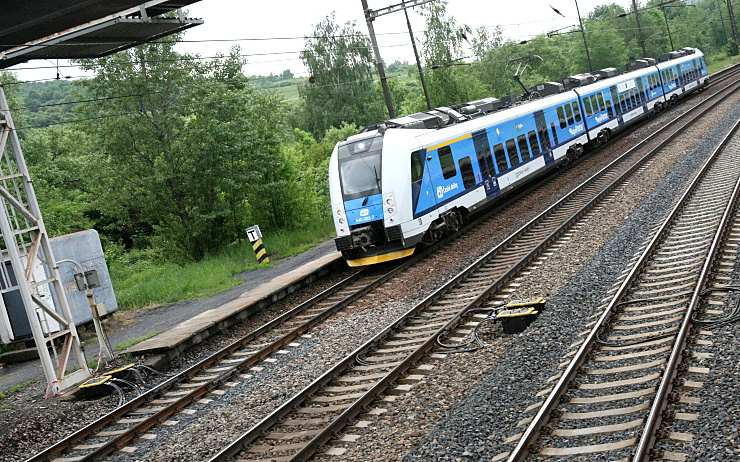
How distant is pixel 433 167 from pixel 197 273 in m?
8.02

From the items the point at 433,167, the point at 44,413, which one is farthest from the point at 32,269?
the point at 433,167

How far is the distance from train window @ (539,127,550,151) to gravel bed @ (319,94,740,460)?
937cm

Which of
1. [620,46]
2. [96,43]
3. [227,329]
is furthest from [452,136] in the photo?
[620,46]

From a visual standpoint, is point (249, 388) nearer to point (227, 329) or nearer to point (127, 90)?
point (227, 329)

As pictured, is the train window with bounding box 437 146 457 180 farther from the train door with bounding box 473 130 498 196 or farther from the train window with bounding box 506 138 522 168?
the train window with bounding box 506 138 522 168

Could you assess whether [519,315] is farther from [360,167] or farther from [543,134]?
[543,134]

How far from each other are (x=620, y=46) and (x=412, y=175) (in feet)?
193

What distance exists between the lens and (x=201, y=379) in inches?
468

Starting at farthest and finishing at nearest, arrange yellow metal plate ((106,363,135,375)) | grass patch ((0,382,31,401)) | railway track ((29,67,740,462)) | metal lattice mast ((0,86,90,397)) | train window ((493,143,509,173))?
train window ((493,143,509,173)), grass patch ((0,382,31,401)), metal lattice mast ((0,86,90,397)), yellow metal plate ((106,363,135,375)), railway track ((29,67,740,462))

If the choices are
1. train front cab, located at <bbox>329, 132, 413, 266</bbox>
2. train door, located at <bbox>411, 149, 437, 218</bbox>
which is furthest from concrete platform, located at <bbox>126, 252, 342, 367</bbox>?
train door, located at <bbox>411, 149, 437, 218</bbox>

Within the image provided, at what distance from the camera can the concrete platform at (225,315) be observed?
44.4 ft

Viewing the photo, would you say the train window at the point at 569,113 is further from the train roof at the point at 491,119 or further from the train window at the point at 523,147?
the train window at the point at 523,147

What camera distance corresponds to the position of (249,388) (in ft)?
36.2

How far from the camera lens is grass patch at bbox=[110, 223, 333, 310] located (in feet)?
67.2
